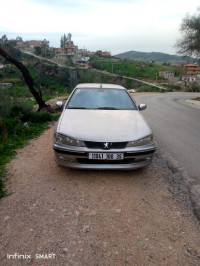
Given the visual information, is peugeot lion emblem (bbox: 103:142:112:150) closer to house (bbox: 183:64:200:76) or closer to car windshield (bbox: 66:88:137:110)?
car windshield (bbox: 66:88:137:110)

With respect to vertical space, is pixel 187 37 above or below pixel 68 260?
above

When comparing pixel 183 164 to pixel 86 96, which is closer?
pixel 183 164

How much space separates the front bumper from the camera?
10.3ft

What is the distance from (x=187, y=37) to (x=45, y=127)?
15.5 meters

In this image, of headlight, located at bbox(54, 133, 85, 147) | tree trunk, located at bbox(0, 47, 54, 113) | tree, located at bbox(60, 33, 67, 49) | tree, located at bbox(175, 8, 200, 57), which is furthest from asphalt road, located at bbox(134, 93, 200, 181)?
tree, located at bbox(60, 33, 67, 49)

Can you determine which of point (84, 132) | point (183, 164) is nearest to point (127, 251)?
point (84, 132)

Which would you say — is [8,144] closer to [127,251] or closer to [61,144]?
[61,144]

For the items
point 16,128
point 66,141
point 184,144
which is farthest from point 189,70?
point 66,141

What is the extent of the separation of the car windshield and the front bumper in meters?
1.32

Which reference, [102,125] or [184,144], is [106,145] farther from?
[184,144]

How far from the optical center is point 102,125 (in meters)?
3.46

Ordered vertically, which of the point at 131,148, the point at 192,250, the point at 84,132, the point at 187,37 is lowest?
the point at 192,250

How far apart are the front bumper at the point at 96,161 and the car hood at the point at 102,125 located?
180 mm

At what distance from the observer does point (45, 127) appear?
21.9ft
